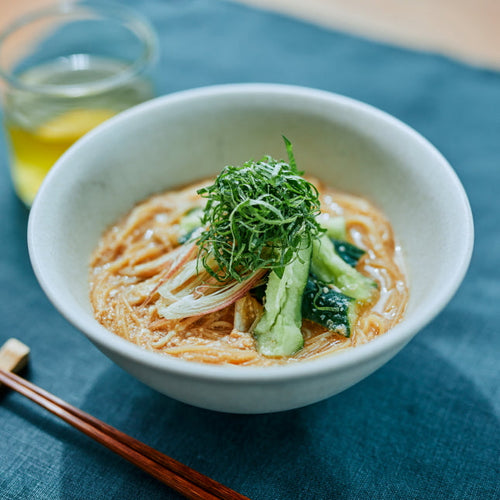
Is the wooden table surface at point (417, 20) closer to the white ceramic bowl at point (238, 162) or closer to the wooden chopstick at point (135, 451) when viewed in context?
the white ceramic bowl at point (238, 162)

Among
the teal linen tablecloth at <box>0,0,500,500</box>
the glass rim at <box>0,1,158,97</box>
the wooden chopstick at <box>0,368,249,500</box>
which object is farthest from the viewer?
→ the glass rim at <box>0,1,158,97</box>

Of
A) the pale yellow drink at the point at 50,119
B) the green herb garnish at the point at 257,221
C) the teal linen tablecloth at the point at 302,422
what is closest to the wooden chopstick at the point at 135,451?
the teal linen tablecloth at the point at 302,422

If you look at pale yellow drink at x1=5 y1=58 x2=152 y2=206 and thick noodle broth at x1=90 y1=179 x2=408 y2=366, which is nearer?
thick noodle broth at x1=90 y1=179 x2=408 y2=366

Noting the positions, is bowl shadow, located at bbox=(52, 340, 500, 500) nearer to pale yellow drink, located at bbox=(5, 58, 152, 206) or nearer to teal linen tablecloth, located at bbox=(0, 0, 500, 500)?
teal linen tablecloth, located at bbox=(0, 0, 500, 500)

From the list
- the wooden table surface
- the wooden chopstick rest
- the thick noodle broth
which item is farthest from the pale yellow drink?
the wooden table surface

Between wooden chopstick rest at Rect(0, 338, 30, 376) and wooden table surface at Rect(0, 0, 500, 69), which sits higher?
wooden table surface at Rect(0, 0, 500, 69)

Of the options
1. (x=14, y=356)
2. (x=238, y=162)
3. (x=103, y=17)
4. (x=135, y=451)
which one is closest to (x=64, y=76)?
(x=103, y=17)

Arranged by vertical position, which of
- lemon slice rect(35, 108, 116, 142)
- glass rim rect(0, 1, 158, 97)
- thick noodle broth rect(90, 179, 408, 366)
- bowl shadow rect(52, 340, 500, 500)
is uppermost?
glass rim rect(0, 1, 158, 97)
